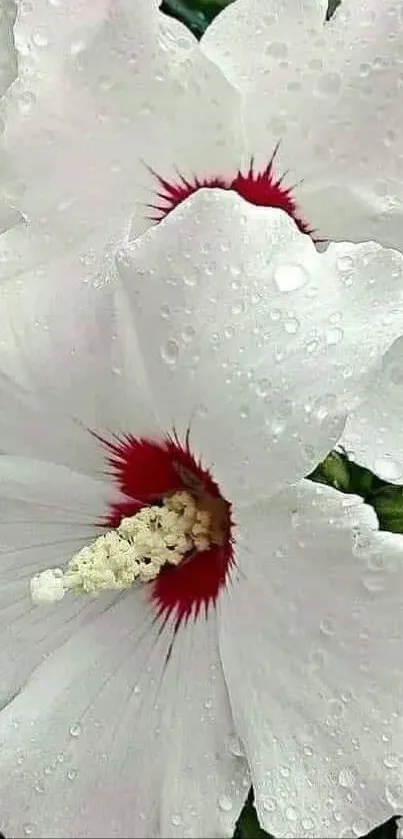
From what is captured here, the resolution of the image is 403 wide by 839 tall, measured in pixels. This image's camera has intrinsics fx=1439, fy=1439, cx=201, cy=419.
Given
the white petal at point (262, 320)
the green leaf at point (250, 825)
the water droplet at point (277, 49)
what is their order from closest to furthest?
1. the white petal at point (262, 320)
2. the water droplet at point (277, 49)
3. the green leaf at point (250, 825)

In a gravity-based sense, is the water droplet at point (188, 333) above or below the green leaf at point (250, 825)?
above

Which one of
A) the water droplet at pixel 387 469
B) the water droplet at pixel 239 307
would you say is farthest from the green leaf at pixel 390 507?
the water droplet at pixel 239 307

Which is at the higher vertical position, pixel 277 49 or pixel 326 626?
pixel 277 49

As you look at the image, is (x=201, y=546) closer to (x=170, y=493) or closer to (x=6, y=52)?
(x=170, y=493)

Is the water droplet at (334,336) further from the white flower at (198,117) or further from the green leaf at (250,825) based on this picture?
the green leaf at (250,825)

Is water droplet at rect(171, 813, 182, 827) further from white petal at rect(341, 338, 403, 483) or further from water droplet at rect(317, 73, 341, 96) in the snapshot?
water droplet at rect(317, 73, 341, 96)

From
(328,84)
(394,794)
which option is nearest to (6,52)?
(328,84)
